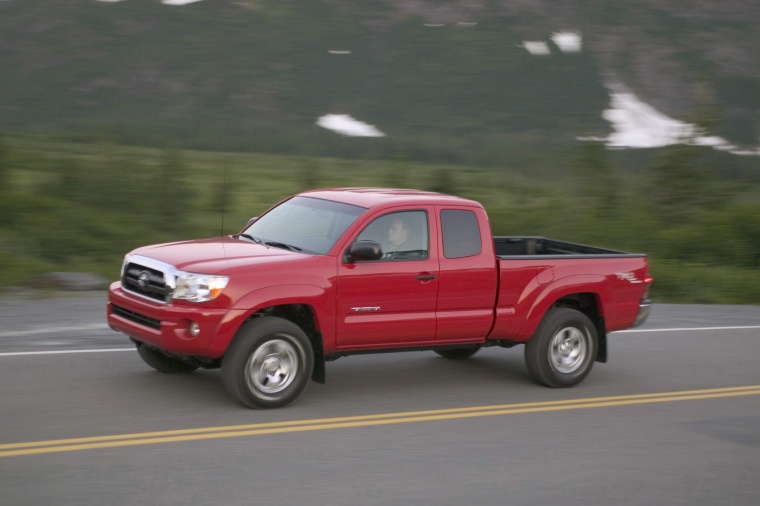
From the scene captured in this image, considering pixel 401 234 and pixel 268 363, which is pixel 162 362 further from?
pixel 401 234

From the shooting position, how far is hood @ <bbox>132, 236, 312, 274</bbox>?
7809 millimetres

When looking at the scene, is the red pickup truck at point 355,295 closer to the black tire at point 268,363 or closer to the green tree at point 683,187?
the black tire at point 268,363

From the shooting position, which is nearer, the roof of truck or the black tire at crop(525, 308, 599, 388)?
the roof of truck

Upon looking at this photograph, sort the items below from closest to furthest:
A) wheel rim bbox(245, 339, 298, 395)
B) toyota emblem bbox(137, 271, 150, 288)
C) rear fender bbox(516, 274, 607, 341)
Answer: wheel rim bbox(245, 339, 298, 395) → toyota emblem bbox(137, 271, 150, 288) → rear fender bbox(516, 274, 607, 341)

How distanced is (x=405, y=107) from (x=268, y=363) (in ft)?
357

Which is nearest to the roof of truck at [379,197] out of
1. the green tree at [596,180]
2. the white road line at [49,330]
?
the white road line at [49,330]

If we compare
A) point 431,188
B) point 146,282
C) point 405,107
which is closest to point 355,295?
point 146,282

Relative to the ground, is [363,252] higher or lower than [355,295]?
higher

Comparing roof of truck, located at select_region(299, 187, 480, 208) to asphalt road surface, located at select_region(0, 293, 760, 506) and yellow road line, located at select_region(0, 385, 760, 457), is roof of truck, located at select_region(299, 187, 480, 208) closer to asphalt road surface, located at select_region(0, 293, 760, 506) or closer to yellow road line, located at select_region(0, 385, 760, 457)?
asphalt road surface, located at select_region(0, 293, 760, 506)

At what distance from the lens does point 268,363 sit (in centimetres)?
796

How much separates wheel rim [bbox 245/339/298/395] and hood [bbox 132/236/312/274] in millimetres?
675

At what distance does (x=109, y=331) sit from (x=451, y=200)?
442 cm

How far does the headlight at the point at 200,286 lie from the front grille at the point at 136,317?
1.12 ft

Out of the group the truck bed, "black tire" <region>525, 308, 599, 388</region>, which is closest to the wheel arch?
"black tire" <region>525, 308, 599, 388</region>
